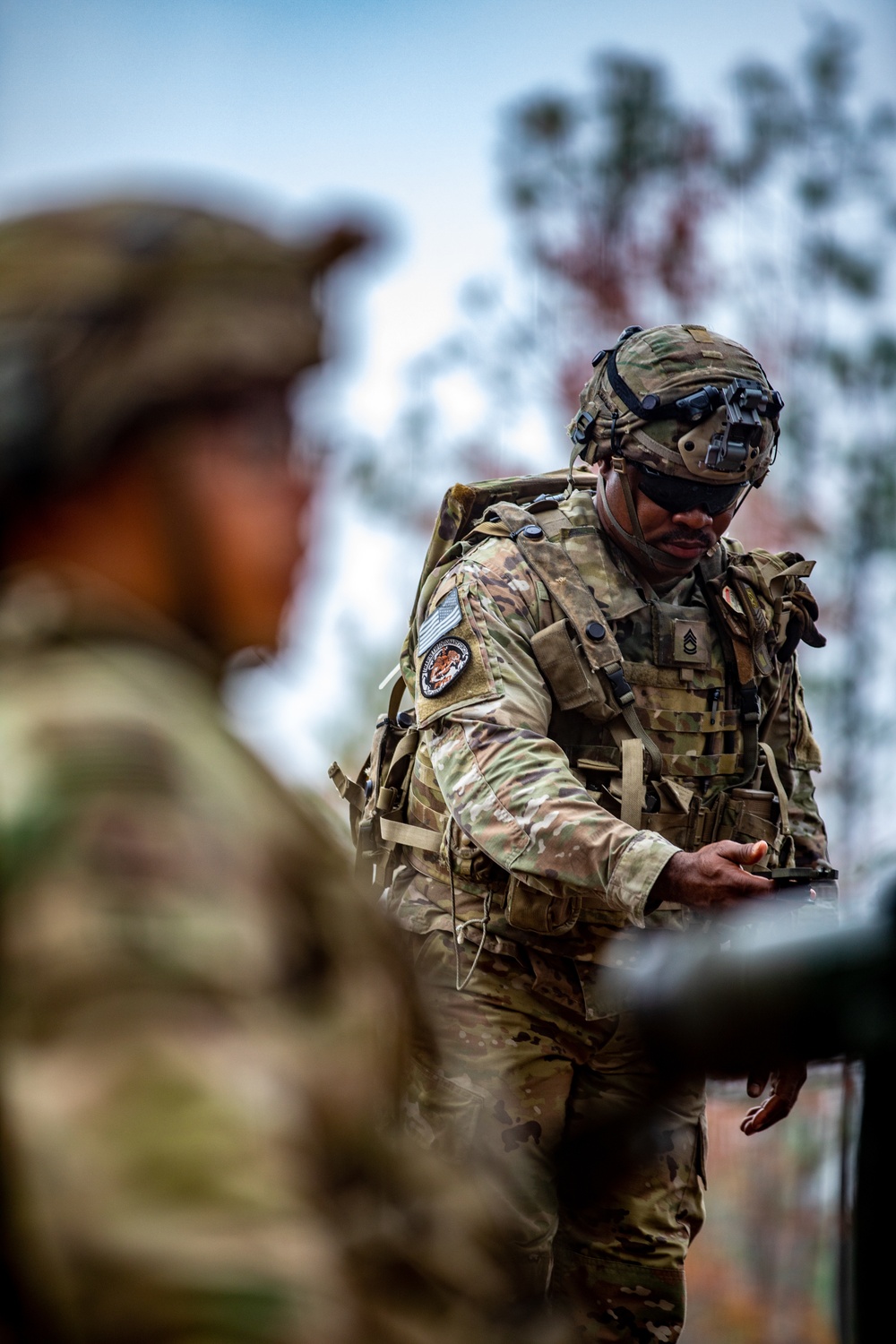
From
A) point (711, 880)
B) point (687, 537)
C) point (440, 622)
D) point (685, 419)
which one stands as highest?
point (685, 419)

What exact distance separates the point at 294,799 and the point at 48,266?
0.57 metres

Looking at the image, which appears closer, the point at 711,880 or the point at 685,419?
the point at 711,880

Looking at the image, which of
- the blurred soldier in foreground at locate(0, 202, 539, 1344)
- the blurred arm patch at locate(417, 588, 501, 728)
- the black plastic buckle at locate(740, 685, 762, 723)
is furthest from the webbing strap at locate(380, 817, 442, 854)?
the blurred soldier in foreground at locate(0, 202, 539, 1344)

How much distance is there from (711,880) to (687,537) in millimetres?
1229

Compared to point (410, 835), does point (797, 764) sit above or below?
above

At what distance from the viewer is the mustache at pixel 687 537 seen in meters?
4.39

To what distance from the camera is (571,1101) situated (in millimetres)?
4207

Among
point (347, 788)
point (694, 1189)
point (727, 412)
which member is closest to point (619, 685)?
point (727, 412)

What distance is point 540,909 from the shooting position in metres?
3.99

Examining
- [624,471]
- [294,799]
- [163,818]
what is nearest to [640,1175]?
[624,471]

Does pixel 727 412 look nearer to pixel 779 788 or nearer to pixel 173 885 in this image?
pixel 779 788

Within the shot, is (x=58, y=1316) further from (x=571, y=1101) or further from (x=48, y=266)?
(x=571, y=1101)

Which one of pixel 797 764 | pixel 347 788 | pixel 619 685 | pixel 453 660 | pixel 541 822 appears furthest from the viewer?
pixel 347 788

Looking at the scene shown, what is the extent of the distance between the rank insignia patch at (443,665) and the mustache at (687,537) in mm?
729
